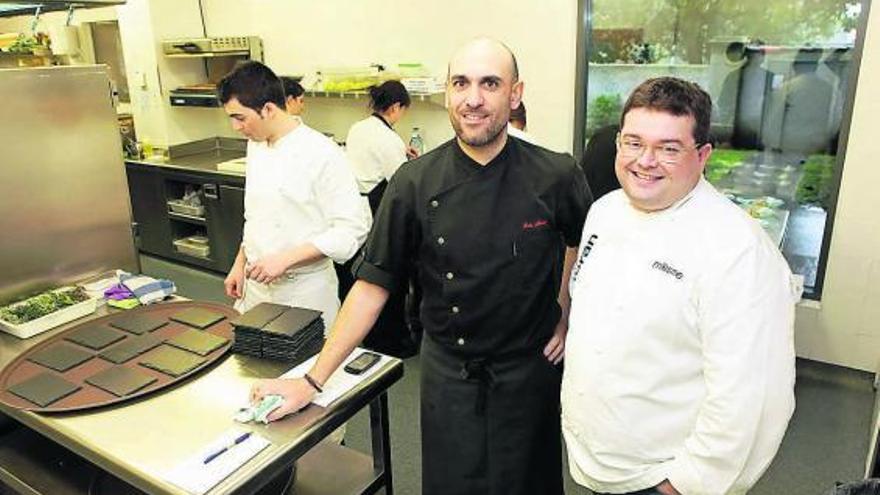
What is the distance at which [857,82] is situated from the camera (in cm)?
279

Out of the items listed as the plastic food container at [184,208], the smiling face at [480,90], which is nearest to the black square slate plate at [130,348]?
the smiling face at [480,90]

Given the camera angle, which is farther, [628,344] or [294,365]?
[294,365]

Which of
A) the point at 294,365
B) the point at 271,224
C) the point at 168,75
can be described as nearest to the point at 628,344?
the point at 294,365

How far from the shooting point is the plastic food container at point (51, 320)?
1.75 meters

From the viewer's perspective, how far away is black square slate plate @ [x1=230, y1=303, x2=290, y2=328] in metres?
1.61

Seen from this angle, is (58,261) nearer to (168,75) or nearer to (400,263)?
(400,263)

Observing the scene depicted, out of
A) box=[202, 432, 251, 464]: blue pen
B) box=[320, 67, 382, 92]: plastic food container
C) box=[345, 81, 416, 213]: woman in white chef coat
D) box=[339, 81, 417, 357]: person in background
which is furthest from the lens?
box=[320, 67, 382, 92]: plastic food container

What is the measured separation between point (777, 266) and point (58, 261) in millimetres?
2145

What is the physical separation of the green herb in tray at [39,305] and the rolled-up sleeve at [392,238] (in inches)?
37.7

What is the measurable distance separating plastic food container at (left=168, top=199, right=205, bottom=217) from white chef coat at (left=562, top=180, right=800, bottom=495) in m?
3.85

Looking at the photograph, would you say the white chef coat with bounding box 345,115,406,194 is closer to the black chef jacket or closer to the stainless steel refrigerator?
the stainless steel refrigerator

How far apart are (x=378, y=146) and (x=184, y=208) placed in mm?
2023

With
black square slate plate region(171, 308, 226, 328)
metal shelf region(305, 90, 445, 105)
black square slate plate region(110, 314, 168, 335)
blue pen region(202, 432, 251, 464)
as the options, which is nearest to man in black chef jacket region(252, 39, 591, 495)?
blue pen region(202, 432, 251, 464)

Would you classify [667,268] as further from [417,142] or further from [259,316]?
[417,142]
